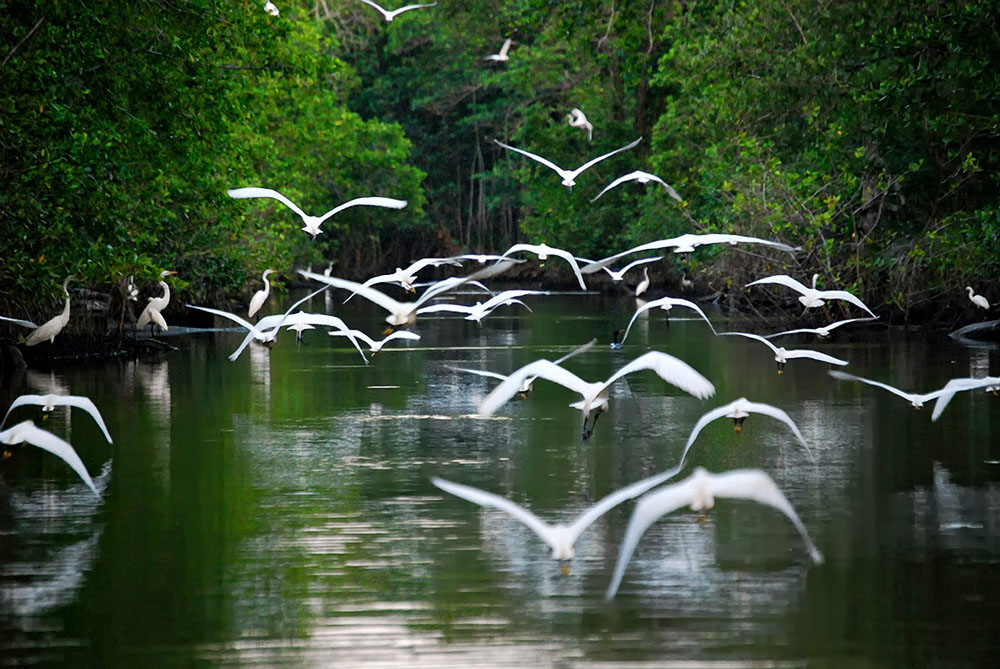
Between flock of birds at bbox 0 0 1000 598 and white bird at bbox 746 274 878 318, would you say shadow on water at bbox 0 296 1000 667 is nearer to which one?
flock of birds at bbox 0 0 1000 598

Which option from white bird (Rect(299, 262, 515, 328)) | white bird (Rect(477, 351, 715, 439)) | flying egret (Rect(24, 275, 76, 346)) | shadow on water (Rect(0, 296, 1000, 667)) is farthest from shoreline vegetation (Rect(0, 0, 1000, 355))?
white bird (Rect(477, 351, 715, 439))

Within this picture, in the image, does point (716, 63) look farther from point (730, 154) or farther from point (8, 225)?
point (8, 225)

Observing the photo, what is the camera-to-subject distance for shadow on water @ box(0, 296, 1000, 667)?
726 centimetres

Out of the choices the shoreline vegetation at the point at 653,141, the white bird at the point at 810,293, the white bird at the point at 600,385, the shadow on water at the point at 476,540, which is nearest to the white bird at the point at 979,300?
the shoreline vegetation at the point at 653,141

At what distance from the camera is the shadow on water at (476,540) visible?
23.8 feet

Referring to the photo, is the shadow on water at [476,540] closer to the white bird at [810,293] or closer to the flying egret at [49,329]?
the white bird at [810,293]

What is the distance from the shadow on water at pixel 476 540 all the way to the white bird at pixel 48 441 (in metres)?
0.49

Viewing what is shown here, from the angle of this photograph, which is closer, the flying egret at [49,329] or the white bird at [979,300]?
the flying egret at [49,329]

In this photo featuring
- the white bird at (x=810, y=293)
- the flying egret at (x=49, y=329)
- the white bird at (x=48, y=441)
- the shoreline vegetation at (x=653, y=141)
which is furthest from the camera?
the flying egret at (x=49, y=329)

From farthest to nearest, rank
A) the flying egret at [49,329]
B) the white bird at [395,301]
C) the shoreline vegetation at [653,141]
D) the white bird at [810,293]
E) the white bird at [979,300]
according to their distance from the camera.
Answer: the white bird at [979,300] → the flying egret at [49,329] → the shoreline vegetation at [653,141] → the white bird at [810,293] → the white bird at [395,301]

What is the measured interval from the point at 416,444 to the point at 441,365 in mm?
8641

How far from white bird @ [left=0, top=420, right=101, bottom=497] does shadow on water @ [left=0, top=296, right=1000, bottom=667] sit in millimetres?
491

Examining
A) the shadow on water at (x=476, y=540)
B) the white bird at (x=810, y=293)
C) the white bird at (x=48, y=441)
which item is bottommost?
the shadow on water at (x=476, y=540)

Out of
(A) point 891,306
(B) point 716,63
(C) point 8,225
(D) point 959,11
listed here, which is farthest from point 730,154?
(C) point 8,225
